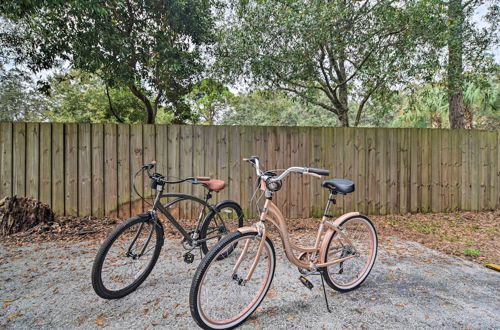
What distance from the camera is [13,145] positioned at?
3.88 metres

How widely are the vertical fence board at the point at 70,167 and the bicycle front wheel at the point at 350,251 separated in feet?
12.4

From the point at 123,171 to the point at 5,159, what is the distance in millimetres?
1617

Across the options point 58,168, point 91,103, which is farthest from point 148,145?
point 91,103

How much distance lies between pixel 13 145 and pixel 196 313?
4030mm

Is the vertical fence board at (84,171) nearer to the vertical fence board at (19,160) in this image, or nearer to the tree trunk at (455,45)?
the vertical fence board at (19,160)

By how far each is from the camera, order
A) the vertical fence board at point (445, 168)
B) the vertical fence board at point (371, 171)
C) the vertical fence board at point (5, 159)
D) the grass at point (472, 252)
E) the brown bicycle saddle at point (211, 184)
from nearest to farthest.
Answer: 1. the brown bicycle saddle at point (211, 184)
2. the grass at point (472, 252)
3. the vertical fence board at point (5, 159)
4. the vertical fence board at point (371, 171)
5. the vertical fence board at point (445, 168)

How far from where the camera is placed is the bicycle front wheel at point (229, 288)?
5.17 feet

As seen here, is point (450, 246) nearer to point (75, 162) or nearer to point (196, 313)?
point (196, 313)

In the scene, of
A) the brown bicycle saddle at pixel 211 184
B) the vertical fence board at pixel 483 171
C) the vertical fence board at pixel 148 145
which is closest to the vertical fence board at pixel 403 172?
the vertical fence board at pixel 483 171

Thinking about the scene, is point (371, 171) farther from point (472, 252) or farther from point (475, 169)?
point (475, 169)

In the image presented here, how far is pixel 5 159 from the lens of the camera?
3869 millimetres

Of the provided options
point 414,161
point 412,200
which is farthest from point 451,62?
point 412,200

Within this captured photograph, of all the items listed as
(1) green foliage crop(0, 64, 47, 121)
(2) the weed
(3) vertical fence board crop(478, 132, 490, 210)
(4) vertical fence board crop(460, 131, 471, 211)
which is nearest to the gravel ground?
(2) the weed

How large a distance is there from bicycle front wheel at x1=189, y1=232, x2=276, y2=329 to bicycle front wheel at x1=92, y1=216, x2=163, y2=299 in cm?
56
